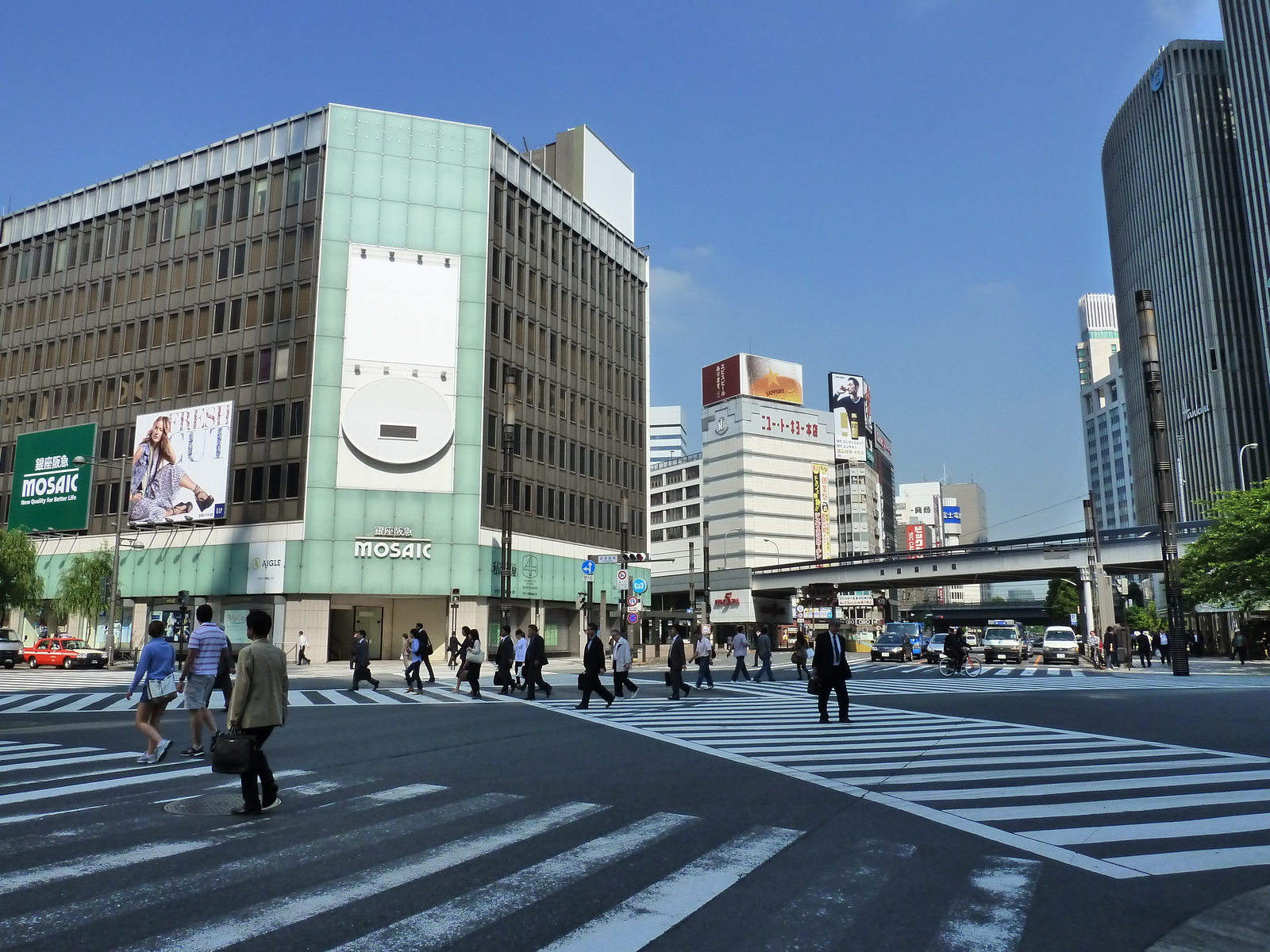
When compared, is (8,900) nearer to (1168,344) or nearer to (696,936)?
(696,936)

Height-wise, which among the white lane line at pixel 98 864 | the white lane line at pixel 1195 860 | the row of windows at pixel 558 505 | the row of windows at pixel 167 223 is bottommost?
the white lane line at pixel 1195 860

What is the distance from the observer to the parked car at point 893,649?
47812 millimetres

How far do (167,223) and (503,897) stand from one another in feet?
193

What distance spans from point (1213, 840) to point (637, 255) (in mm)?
64397

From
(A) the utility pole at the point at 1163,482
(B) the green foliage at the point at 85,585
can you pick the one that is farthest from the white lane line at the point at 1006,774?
(B) the green foliage at the point at 85,585

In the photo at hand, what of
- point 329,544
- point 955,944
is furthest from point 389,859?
point 329,544

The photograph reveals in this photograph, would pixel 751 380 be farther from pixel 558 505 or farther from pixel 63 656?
pixel 63 656

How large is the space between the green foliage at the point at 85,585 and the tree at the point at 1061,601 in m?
97.3

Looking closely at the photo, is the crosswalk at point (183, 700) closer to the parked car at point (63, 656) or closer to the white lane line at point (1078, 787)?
the white lane line at point (1078, 787)

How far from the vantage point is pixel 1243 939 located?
464cm

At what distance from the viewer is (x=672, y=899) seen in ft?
17.2

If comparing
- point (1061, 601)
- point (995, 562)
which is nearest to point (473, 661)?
point (995, 562)

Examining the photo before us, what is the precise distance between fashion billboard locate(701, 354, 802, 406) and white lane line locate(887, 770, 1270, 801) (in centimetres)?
10740

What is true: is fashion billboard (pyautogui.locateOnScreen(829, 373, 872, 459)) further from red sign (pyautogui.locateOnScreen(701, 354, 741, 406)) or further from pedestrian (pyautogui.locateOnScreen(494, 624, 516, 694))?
pedestrian (pyautogui.locateOnScreen(494, 624, 516, 694))
